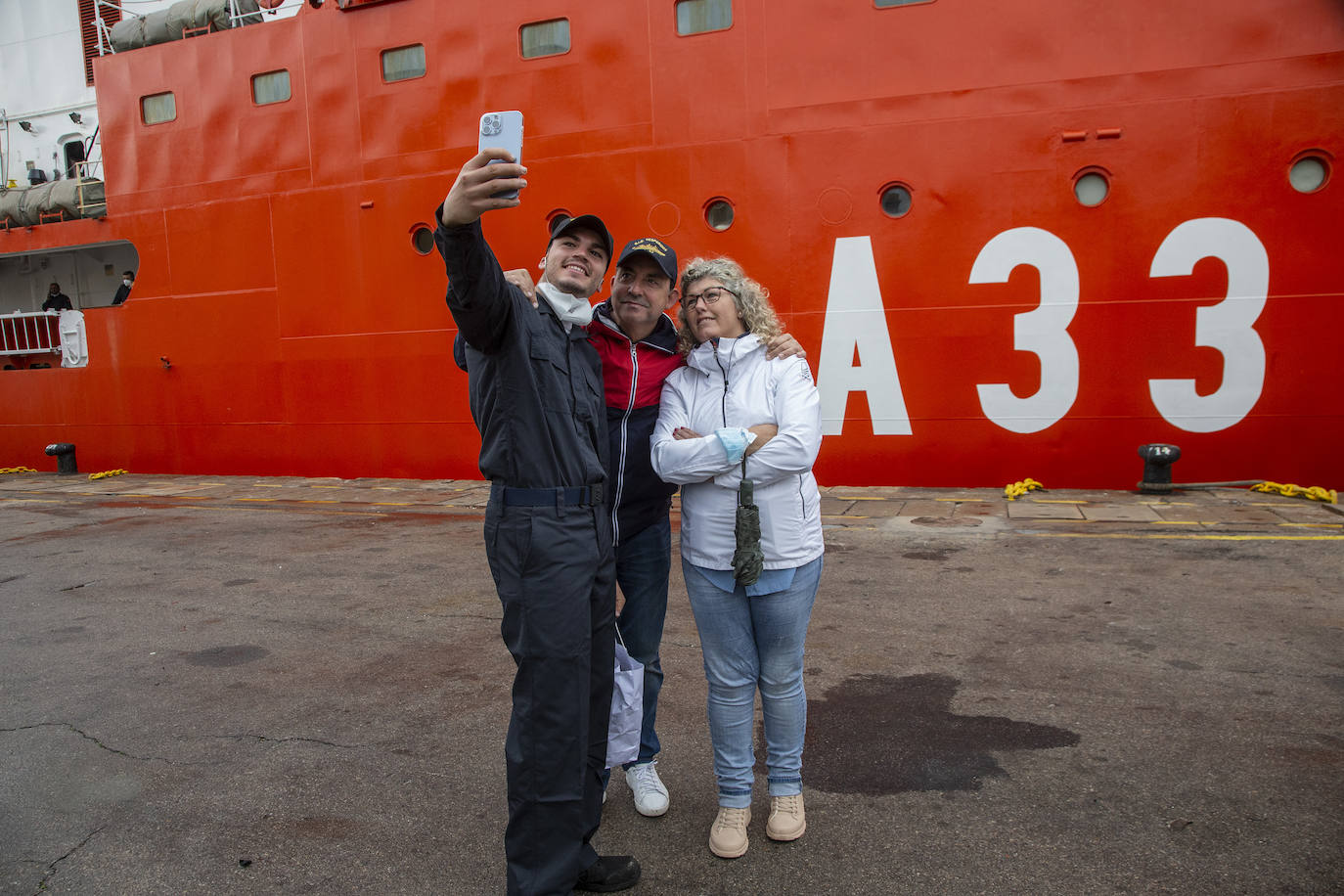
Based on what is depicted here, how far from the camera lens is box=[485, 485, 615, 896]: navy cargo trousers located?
2303 mm

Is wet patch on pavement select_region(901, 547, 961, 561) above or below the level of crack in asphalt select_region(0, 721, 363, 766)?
below

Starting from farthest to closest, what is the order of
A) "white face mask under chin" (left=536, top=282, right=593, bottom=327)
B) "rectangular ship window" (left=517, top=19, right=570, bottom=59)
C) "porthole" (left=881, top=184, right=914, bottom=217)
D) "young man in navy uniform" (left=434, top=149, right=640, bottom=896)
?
"rectangular ship window" (left=517, top=19, right=570, bottom=59) → "porthole" (left=881, top=184, right=914, bottom=217) → "white face mask under chin" (left=536, top=282, right=593, bottom=327) → "young man in navy uniform" (left=434, top=149, right=640, bottom=896)

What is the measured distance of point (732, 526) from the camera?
268 cm

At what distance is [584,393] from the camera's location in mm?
2494

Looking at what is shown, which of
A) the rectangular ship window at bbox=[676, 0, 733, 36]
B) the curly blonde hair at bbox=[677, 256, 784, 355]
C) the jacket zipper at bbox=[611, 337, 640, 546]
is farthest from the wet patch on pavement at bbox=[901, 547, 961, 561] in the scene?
the rectangular ship window at bbox=[676, 0, 733, 36]

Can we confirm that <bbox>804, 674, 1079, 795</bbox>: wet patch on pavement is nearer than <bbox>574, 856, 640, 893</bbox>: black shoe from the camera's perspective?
No

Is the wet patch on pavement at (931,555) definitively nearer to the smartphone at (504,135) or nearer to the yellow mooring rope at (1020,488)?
the yellow mooring rope at (1020,488)

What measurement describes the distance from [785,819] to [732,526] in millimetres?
922

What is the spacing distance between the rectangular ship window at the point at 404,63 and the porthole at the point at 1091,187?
7027 mm

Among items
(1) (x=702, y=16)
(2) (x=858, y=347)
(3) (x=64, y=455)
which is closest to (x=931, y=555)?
(2) (x=858, y=347)

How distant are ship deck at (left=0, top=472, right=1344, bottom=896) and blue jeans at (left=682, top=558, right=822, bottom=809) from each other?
0.23m

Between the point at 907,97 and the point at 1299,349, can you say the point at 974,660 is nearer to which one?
the point at 1299,349

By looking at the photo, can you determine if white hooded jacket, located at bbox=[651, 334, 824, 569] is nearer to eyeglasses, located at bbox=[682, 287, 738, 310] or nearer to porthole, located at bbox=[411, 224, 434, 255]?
eyeglasses, located at bbox=[682, 287, 738, 310]

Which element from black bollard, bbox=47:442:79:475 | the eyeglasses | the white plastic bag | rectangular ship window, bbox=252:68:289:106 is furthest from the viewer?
black bollard, bbox=47:442:79:475
